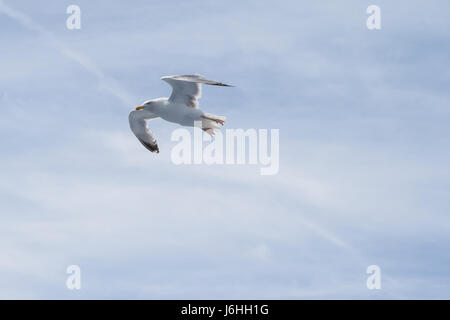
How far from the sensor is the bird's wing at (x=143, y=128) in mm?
35781

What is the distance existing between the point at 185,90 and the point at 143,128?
3977mm

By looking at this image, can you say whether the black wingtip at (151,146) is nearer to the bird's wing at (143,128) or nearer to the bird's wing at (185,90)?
the bird's wing at (143,128)

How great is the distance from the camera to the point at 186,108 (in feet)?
110

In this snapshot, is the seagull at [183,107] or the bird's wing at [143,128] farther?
the bird's wing at [143,128]

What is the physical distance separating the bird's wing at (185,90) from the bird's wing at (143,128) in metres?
2.15

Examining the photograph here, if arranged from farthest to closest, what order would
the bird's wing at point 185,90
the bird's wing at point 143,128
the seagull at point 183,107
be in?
the bird's wing at point 143,128
the seagull at point 183,107
the bird's wing at point 185,90

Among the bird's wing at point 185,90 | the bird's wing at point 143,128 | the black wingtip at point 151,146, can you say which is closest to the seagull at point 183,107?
the bird's wing at point 185,90

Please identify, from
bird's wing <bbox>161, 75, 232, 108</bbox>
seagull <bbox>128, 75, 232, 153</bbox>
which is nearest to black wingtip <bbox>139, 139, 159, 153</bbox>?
seagull <bbox>128, 75, 232, 153</bbox>

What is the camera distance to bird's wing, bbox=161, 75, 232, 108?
106ft
